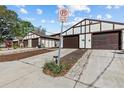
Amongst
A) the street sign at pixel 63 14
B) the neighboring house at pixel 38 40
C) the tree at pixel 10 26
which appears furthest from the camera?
the neighboring house at pixel 38 40

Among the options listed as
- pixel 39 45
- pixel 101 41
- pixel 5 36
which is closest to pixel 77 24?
pixel 101 41

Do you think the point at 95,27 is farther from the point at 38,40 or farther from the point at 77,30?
the point at 38,40

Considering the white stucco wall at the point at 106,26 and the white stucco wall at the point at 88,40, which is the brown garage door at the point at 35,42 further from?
the white stucco wall at the point at 106,26

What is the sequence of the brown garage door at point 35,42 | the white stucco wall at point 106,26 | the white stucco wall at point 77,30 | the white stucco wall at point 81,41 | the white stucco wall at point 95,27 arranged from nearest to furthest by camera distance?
the white stucco wall at point 106,26
the white stucco wall at point 95,27
the white stucco wall at point 81,41
the white stucco wall at point 77,30
the brown garage door at point 35,42

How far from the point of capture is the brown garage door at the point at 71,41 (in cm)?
2484

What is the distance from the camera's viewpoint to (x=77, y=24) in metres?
24.4

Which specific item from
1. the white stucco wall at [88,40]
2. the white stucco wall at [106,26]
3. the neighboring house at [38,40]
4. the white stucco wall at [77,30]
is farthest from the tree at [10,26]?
the white stucco wall at [106,26]

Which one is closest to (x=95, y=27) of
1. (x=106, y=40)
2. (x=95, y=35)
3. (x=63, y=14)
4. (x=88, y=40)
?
(x=95, y=35)

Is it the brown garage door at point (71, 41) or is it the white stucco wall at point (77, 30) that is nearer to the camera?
the white stucco wall at point (77, 30)

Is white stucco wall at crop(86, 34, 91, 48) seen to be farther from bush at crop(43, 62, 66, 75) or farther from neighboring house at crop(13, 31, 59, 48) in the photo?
bush at crop(43, 62, 66, 75)

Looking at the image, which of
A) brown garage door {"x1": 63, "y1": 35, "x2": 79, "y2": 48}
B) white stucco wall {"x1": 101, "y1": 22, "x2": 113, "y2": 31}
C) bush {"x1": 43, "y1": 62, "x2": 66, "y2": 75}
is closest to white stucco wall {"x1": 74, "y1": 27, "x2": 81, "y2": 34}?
brown garage door {"x1": 63, "y1": 35, "x2": 79, "y2": 48}

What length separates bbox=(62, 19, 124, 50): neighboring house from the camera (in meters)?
18.9
